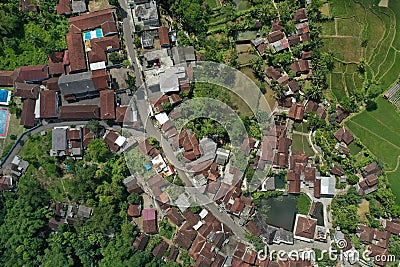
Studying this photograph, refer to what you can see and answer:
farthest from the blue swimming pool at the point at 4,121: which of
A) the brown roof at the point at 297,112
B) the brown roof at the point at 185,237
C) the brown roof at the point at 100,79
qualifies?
the brown roof at the point at 297,112

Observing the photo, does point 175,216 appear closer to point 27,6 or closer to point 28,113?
point 28,113

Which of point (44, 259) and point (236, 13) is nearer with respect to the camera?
point (44, 259)

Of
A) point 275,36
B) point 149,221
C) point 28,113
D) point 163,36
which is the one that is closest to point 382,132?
point 275,36

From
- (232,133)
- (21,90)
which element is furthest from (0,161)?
(232,133)

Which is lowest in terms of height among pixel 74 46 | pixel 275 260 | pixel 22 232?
pixel 275 260

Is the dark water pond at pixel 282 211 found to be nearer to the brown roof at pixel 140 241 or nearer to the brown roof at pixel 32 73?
the brown roof at pixel 140 241

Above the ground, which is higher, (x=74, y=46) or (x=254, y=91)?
(x=74, y=46)

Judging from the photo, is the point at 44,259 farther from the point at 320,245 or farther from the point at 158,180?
the point at 320,245
